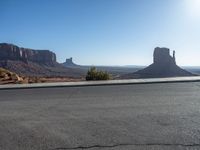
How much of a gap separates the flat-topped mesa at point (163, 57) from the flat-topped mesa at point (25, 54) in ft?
221

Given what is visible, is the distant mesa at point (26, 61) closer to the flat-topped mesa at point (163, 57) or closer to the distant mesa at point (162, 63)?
the distant mesa at point (162, 63)

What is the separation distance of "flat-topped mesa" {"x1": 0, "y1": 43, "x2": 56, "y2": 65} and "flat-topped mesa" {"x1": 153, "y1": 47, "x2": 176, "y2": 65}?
67.3 meters

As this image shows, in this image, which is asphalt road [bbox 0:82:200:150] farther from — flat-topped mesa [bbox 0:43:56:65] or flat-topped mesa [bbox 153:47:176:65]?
flat-topped mesa [bbox 0:43:56:65]

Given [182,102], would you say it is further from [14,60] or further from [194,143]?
[14,60]

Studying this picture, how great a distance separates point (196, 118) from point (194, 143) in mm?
2178

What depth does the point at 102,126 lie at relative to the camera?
7086 millimetres

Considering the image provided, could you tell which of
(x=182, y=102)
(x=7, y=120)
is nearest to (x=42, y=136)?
(x=7, y=120)

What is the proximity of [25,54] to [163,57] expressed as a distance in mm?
73585

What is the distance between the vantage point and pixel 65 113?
28.9 feet

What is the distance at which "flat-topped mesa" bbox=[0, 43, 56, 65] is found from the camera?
143875 mm

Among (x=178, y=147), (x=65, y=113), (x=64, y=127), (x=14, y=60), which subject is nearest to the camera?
(x=178, y=147)

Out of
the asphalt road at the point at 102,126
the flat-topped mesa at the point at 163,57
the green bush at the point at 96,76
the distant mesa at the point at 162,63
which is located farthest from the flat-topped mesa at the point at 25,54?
the asphalt road at the point at 102,126

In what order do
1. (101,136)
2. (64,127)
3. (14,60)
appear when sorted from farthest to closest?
1. (14,60)
2. (64,127)
3. (101,136)

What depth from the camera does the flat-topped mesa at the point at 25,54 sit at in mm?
143875
